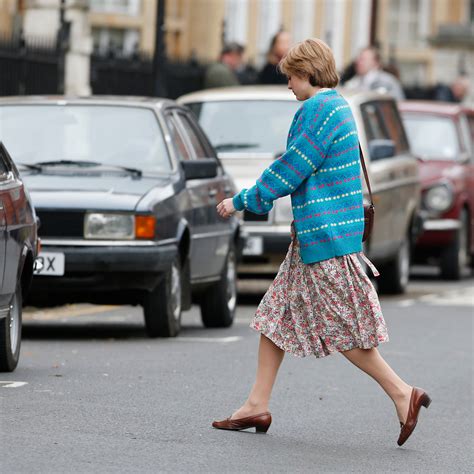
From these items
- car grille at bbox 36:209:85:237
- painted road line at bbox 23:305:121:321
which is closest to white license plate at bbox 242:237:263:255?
painted road line at bbox 23:305:121:321

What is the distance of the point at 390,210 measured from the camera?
17.6 meters

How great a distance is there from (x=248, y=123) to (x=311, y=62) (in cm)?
883

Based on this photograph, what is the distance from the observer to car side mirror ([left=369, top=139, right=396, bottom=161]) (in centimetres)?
1661

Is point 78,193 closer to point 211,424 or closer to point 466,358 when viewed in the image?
point 466,358

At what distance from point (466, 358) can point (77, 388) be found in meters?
3.65

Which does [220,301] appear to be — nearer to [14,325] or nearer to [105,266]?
[105,266]

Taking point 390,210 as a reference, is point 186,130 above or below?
above

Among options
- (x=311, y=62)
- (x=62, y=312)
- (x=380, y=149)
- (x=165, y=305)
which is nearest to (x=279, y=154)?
(x=380, y=149)

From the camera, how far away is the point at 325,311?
792cm

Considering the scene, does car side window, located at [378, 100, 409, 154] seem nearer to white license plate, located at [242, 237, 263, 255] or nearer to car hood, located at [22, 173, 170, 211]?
white license plate, located at [242, 237, 263, 255]

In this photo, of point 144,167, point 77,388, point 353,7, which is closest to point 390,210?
point 144,167

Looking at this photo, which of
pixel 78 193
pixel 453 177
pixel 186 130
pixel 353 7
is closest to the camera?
pixel 78 193

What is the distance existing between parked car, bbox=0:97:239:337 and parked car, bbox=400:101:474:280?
6.99 metres

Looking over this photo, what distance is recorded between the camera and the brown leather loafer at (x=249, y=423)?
8.11m
